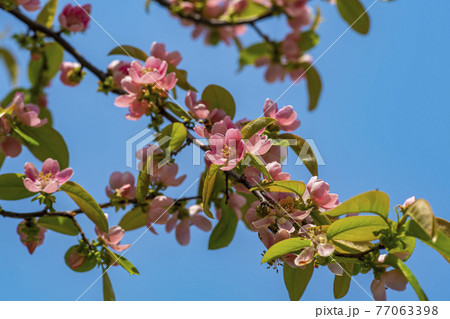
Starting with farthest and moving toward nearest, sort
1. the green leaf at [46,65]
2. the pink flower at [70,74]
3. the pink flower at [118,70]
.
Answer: the green leaf at [46,65]
the pink flower at [70,74]
the pink flower at [118,70]

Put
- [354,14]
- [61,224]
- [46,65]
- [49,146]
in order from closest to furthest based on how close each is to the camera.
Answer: [61,224], [49,146], [354,14], [46,65]

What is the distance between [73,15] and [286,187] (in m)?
1.13

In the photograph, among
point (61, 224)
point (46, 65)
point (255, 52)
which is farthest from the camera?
point (255, 52)

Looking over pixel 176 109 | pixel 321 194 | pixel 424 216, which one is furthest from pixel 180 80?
pixel 424 216

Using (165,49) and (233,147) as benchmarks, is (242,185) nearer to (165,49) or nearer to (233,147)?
(233,147)

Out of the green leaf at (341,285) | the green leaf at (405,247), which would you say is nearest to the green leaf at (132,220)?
the green leaf at (341,285)

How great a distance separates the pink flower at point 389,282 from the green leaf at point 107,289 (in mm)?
681

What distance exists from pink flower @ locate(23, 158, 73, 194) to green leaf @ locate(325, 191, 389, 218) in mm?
691

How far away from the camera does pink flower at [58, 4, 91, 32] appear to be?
159cm

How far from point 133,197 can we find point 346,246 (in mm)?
679

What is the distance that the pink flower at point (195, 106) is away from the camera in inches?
46.6

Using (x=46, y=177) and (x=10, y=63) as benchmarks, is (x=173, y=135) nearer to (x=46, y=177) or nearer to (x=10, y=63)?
(x=46, y=177)

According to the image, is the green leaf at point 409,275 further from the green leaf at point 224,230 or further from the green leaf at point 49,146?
the green leaf at point 49,146

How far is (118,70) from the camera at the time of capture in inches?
56.3
